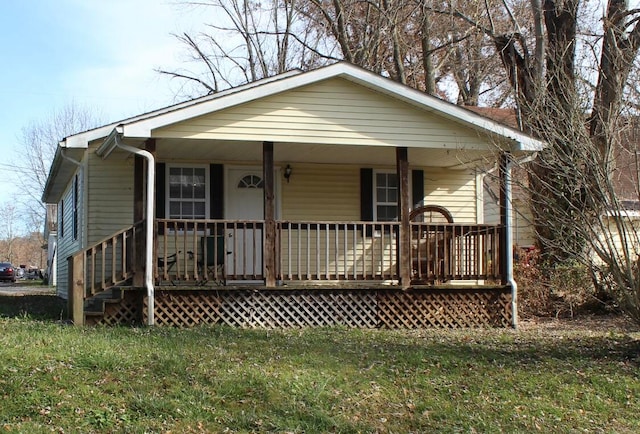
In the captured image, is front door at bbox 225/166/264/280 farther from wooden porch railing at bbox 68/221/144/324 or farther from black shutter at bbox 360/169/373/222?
wooden porch railing at bbox 68/221/144/324

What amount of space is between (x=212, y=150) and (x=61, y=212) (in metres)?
8.43

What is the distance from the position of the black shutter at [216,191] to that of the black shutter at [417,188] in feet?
12.3

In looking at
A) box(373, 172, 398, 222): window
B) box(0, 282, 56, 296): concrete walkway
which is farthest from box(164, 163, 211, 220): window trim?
box(0, 282, 56, 296): concrete walkway

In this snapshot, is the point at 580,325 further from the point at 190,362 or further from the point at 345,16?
the point at 345,16

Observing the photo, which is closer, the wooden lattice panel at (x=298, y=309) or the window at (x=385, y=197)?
the wooden lattice panel at (x=298, y=309)

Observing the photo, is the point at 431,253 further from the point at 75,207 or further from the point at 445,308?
the point at 75,207

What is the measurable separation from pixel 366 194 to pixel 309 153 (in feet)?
5.74

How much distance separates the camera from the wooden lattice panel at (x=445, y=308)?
11164 mm

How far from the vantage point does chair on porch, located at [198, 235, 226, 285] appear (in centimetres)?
1062

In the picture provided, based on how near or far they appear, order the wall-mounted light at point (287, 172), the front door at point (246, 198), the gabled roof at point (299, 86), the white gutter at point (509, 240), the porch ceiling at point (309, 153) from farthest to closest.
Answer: the wall-mounted light at point (287, 172), the front door at point (246, 198), the porch ceiling at point (309, 153), the white gutter at point (509, 240), the gabled roof at point (299, 86)

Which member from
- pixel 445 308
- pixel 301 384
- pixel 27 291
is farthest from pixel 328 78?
pixel 27 291

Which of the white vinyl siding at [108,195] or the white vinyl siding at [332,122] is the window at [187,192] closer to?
the white vinyl siding at [108,195]

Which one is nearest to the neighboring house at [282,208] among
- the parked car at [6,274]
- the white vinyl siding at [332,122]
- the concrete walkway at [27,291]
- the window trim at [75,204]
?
the white vinyl siding at [332,122]

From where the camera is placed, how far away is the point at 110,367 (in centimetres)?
687
